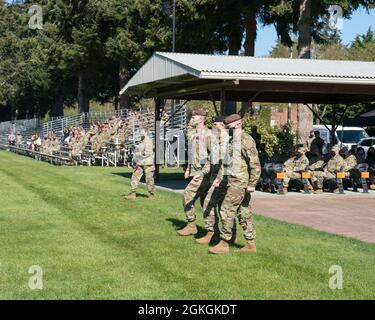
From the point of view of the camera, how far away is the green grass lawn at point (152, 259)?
764 centimetres

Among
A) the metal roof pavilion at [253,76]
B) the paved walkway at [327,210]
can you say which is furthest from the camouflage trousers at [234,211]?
the metal roof pavilion at [253,76]

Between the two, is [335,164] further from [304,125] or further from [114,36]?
[114,36]

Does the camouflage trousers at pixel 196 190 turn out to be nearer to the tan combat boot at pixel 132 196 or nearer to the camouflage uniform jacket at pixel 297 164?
the tan combat boot at pixel 132 196

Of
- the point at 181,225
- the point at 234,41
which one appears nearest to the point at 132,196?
the point at 181,225

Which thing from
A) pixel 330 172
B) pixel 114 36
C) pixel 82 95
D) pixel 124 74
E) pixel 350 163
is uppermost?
pixel 114 36

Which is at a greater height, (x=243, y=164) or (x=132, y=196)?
(x=243, y=164)

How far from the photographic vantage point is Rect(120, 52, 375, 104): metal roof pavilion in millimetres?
17891

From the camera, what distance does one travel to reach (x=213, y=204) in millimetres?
10273

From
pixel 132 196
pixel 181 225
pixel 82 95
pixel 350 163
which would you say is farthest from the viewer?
pixel 82 95

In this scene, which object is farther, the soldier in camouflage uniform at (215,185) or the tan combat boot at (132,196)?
the tan combat boot at (132,196)

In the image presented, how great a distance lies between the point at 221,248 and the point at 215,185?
0.95 m

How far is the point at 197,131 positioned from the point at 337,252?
286 cm

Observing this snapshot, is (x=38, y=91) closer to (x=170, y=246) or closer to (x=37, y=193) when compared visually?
(x=37, y=193)

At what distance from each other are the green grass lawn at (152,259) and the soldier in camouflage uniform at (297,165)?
5561 millimetres
